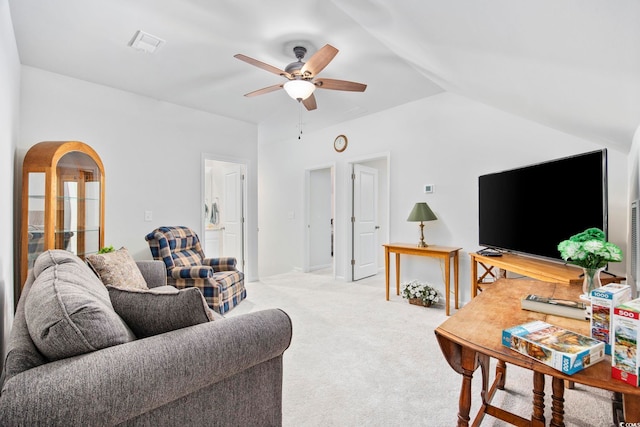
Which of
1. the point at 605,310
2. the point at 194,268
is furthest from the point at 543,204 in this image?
the point at 194,268

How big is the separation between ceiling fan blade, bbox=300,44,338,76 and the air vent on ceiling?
1.24 meters

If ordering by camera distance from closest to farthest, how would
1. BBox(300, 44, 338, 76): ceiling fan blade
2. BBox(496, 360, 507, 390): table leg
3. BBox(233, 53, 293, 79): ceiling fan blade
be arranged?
BBox(496, 360, 507, 390): table leg → BBox(300, 44, 338, 76): ceiling fan blade → BBox(233, 53, 293, 79): ceiling fan blade

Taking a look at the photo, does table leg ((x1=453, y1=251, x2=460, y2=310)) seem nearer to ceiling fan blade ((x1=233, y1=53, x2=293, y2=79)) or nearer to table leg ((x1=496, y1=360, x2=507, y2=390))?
table leg ((x1=496, y1=360, x2=507, y2=390))

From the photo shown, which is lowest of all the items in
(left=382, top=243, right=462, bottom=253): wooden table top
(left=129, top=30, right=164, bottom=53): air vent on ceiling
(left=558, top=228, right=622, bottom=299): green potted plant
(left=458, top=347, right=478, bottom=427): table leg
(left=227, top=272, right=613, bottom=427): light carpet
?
(left=227, top=272, right=613, bottom=427): light carpet

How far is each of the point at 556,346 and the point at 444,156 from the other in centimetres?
319

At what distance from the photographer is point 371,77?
3.28 meters

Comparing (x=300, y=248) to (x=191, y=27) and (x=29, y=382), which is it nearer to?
(x=191, y=27)

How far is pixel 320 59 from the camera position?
2.32 meters

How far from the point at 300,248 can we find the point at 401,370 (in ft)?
12.6

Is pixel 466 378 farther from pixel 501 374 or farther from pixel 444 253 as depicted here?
pixel 444 253

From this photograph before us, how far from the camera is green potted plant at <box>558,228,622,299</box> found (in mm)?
1249

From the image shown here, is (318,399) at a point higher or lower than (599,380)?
lower

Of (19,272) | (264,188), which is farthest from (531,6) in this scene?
(264,188)

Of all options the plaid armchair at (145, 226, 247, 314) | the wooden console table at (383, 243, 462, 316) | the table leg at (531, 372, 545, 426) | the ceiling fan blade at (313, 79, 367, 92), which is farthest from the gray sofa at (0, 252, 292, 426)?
the wooden console table at (383, 243, 462, 316)
